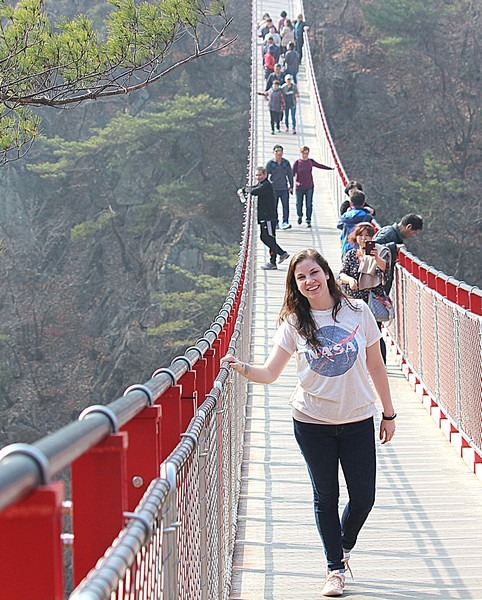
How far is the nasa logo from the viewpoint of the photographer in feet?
12.8

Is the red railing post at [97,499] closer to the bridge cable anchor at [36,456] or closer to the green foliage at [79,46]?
the bridge cable anchor at [36,456]

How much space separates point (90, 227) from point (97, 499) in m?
28.5

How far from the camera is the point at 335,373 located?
389 cm

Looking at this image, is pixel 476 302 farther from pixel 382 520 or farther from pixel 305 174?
pixel 305 174

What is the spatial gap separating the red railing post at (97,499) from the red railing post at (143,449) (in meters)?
0.47

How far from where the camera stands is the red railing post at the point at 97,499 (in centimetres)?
167

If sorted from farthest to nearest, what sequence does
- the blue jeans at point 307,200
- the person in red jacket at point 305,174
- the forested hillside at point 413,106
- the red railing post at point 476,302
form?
1. the forested hillside at point 413,106
2. the blue jeans at point 307,200
3. the person in red jacket at point 305,174
4. the red railing post at point 476,302

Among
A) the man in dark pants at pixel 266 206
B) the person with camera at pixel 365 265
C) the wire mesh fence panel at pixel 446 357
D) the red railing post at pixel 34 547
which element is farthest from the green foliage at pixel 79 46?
the red railing post at pixel 34 547

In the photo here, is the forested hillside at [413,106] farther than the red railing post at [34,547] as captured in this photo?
Yes

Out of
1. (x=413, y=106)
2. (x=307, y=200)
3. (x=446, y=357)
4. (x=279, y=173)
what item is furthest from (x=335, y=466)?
(x=413, y=106)

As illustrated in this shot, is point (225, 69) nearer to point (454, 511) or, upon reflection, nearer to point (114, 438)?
point (454, 511)

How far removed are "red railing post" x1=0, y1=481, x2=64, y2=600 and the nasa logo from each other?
2.57 metres

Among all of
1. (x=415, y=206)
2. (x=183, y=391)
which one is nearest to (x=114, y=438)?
Answer: (x=183, y=391)

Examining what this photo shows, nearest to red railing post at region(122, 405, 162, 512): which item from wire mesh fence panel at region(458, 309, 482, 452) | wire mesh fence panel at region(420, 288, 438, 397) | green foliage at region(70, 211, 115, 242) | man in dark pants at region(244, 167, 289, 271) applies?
wire mesh fence panel at region(458, 309, 482, 452)
